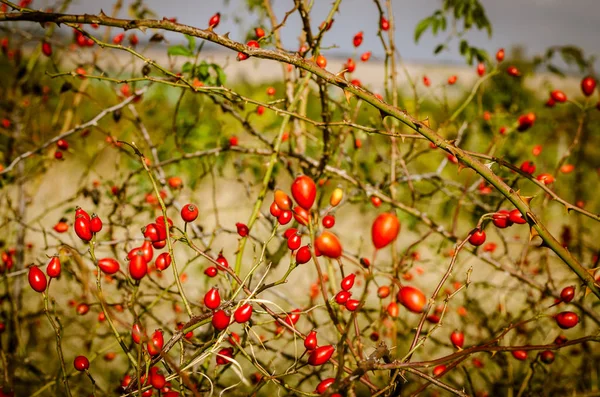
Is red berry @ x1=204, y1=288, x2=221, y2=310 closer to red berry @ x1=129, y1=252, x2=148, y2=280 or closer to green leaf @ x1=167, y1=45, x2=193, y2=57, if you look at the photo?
red berry @ x1=129, y1=252, x2=148, y2=280

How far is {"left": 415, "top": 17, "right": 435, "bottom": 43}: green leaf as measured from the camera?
1.76 m

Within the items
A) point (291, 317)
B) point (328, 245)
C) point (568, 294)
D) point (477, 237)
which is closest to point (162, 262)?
point (291, 317)

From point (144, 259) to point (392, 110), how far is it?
0.60m

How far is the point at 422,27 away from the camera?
1.78 metres

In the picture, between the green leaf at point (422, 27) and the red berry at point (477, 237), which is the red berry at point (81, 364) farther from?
the green leaf at point (422, 27)

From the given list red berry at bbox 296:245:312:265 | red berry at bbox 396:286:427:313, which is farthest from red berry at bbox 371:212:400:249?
red berry at bbox 296:245:312:265

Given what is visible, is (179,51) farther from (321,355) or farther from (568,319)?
(568,319)

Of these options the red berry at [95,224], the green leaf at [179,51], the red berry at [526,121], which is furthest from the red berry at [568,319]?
the green leaf at [179,51]

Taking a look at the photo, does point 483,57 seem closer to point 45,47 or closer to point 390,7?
point 390,7

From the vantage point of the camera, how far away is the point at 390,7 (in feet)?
5.22

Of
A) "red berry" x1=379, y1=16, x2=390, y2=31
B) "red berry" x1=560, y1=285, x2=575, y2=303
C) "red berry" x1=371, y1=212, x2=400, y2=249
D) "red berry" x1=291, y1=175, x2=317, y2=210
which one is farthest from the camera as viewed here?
"red berry" x1=379, y1=16, x2=390, y2=31

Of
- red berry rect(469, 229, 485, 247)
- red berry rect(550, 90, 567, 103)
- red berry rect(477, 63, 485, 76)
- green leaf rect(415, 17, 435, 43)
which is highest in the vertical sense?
green leaf rect(415, 17, 435, 43)

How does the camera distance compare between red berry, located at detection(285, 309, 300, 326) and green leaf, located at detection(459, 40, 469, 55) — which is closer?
red berry, located at detection(285, 309, 300, 326)

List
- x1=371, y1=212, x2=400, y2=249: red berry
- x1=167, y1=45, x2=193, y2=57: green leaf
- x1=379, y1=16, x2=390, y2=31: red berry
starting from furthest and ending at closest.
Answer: x1=379, y1=16, x2=390, y2=31: red berry < x1=167, y1=45, x2=193, y2=57: green leaf < x1=371, y1=212, x2=400, y2=249: red berry
